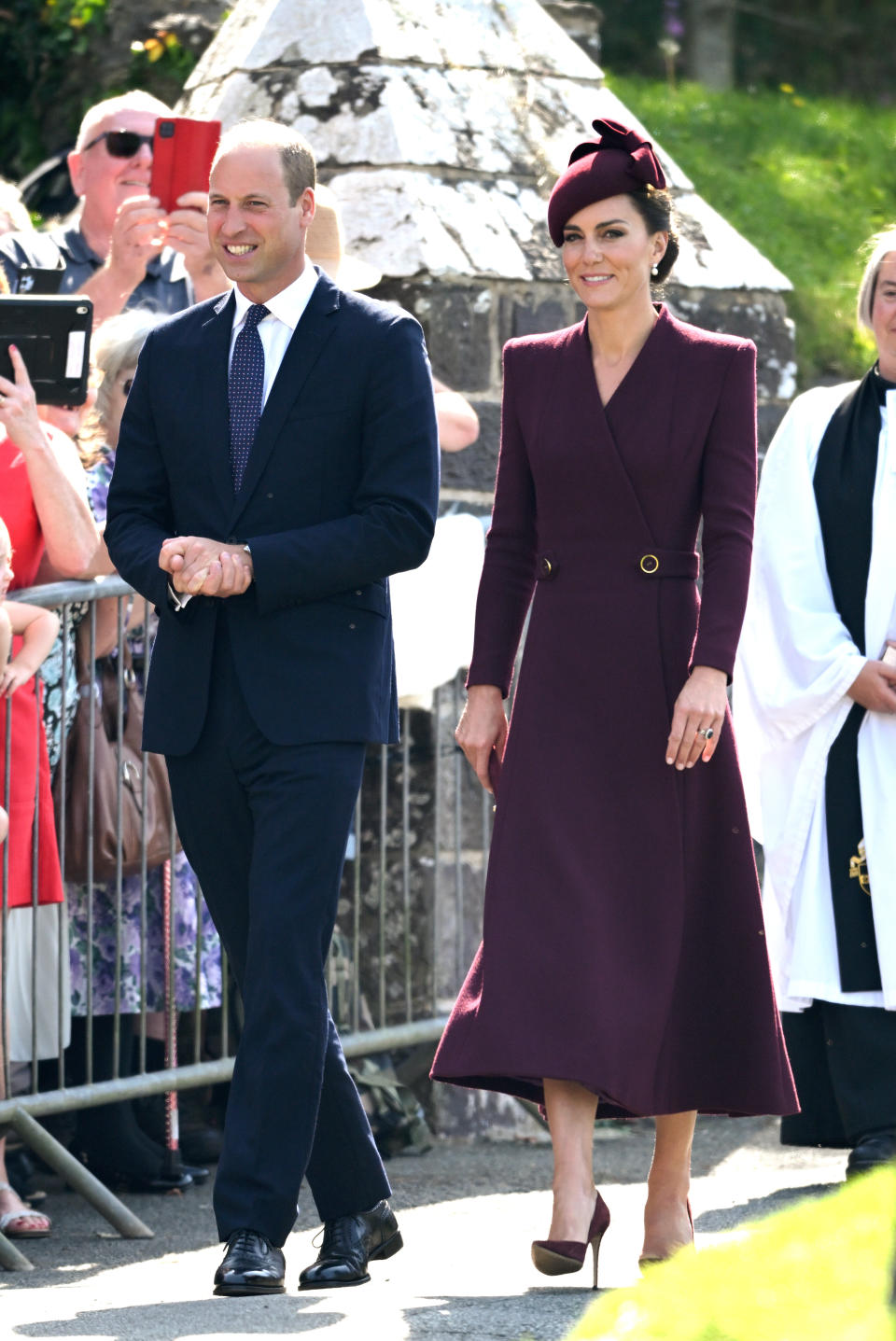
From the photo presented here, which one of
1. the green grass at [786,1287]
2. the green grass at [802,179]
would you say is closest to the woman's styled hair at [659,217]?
the green grass at [786,1287]

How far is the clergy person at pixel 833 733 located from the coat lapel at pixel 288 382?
1.68m

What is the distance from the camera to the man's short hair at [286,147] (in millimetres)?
4375

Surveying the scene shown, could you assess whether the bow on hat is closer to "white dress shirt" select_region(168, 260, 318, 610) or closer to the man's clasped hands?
"white dress shirt" select_region(168, 260, 318, 610)

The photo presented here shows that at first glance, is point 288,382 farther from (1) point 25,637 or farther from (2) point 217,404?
(1) point 25,637

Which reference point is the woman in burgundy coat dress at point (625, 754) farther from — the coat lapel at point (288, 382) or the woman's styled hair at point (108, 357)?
the woman's styled hair at point (108, 357)

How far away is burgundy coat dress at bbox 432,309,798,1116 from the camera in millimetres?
4191

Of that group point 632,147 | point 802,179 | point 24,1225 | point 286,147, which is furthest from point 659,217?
point 802,179

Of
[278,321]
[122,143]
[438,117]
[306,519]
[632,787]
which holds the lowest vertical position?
[632,787]

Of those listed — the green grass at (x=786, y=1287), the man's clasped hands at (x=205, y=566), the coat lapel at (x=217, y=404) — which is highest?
the coat lapel at (x=217, y=404)

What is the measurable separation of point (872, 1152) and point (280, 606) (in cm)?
207

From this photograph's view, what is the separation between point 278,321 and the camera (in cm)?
444

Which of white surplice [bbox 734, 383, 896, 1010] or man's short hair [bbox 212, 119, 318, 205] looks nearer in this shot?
man's short hair [bbox 212, 119, 318, 205]

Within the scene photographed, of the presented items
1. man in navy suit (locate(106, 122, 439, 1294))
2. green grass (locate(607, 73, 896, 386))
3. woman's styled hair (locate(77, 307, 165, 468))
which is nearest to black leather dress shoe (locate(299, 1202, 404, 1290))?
man in navy suit (locate(106, 122, 439, 1294))

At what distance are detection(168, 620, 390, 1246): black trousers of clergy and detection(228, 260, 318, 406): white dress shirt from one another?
0.49 m
